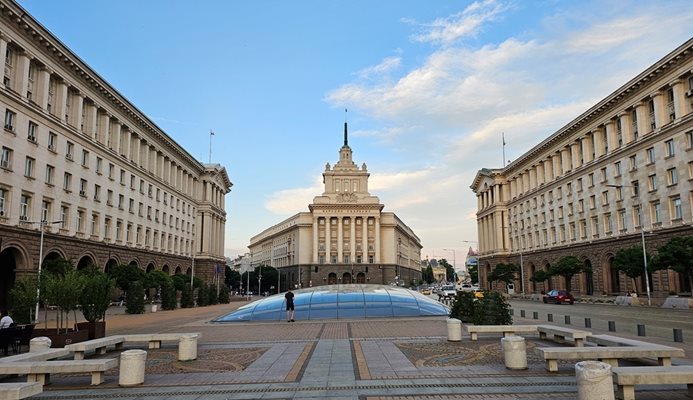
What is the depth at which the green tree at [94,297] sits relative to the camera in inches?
770

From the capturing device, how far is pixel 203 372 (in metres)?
13.5

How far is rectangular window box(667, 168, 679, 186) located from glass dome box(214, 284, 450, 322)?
94.3 ft

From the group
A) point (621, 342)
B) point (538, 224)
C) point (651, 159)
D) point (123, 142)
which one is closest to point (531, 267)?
point (538, 224)

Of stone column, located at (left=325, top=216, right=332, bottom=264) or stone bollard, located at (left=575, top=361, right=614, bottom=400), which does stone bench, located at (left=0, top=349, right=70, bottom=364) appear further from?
stone column, located at (left=325, top=216, right=332, bottom=264)

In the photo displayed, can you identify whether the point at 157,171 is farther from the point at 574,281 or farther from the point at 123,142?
the point at 574,281

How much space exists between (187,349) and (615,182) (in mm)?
56839

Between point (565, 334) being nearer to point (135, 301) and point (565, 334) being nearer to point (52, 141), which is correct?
point (135, 301)

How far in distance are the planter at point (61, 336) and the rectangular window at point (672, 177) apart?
163 ft

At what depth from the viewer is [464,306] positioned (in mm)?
26281

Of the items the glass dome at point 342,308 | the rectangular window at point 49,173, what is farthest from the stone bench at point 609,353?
the rectangular window at point 49,173

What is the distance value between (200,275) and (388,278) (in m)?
57.4

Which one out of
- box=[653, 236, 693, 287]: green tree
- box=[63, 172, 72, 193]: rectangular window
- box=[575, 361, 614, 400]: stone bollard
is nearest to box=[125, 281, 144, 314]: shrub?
box=[63, 172, 72, 193]: rectangular window

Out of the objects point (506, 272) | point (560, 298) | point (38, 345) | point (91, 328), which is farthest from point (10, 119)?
point (506, 272)

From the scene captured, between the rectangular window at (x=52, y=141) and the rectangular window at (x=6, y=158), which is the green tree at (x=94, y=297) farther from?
the rectangular window at (x=52, y=141)
